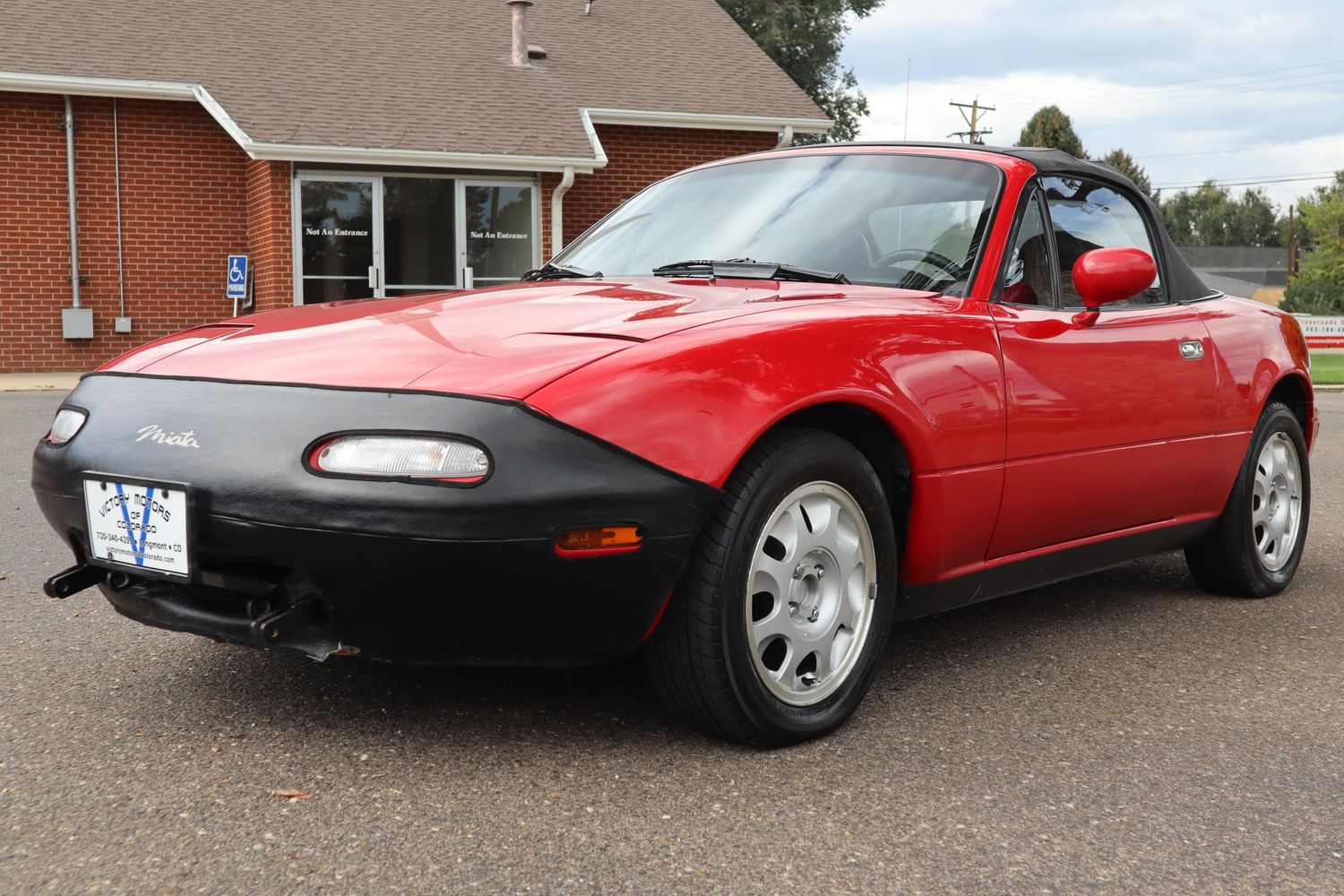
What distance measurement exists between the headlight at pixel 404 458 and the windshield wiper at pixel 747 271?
4.35 ft

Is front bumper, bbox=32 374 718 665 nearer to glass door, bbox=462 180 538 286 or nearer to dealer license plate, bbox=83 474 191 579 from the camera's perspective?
dealer license plate, bbox=83 474 191 579

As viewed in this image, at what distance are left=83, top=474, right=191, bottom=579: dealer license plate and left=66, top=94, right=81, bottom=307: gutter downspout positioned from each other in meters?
15.4

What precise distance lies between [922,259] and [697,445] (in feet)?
4.24

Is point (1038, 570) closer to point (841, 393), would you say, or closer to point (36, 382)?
point (841, 393)

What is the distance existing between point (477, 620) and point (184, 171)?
1626cm

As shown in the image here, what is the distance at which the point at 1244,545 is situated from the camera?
466cm

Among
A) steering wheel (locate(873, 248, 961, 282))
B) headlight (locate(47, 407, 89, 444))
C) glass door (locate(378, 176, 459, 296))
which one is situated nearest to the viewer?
headlight (locate(47, 407, 89, 444))

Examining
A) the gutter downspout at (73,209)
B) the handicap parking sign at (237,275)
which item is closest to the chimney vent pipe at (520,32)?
the handicap parking sign at (237,275)

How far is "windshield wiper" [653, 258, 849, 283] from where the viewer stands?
12.0 ft

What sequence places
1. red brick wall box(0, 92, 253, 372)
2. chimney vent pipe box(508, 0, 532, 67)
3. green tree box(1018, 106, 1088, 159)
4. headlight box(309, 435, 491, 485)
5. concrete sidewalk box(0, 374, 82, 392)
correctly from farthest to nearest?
green tree box(1018, 106, 1088, 159), chimney vent pipe box(508, 0, 532, 67), red brick wall box(0, 92, 253, 372), concrete sidewalk box(0, 374, 82, 392), headlight box(309, 435, 491, 485)

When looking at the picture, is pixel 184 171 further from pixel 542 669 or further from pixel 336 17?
pixel 542 669

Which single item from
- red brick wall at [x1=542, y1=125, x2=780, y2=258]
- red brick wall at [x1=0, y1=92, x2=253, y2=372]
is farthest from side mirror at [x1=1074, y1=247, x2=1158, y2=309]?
red brick wall at [x1=0, y1=92, x2=253, y2=372]

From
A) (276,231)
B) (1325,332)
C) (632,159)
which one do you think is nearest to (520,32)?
(632,159)

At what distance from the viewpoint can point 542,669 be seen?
11.8ft
